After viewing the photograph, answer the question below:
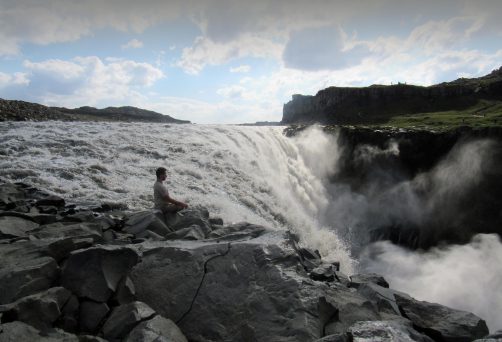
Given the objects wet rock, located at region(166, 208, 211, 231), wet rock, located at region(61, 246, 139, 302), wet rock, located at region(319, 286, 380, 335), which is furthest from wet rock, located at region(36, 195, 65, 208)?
wet rock, located at region(319, 286, 380, 335)

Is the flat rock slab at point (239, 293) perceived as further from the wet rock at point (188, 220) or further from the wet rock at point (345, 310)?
the wet rock at point (188, 220)

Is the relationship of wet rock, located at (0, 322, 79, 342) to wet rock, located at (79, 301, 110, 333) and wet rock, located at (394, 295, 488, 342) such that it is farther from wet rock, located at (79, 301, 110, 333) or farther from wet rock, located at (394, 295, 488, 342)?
wet rock, located at (394, 295, 488, 342)

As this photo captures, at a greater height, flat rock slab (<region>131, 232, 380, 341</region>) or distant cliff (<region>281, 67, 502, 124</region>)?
distant cliff (<region>281, 67, 502, 124</region>)

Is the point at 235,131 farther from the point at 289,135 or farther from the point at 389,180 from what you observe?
the point at 389,180

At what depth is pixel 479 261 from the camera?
2852 centimetres

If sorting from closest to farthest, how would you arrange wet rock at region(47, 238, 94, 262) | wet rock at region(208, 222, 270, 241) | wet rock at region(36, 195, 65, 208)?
wet rock at region(47, 238, 94, 262) < wet rock at region(208, 222, 270, 241) < wet rock at region(36, 195, 65, 208)

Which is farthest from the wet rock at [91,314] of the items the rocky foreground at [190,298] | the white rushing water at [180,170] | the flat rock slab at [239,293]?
the white rushing water at [180,170]

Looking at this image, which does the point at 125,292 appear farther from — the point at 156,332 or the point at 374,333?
the point at 374,333

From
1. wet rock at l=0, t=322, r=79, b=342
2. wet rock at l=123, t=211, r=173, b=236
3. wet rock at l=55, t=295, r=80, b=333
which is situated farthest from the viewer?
wet rock at l=123, t=211, r=173, b=236

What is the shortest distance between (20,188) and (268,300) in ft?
43.9

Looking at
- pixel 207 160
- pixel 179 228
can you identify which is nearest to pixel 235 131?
pixel 207 160

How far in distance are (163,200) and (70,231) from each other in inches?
130

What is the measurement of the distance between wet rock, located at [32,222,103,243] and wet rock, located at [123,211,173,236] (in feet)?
3.77

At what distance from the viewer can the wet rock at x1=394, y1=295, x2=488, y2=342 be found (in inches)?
357
